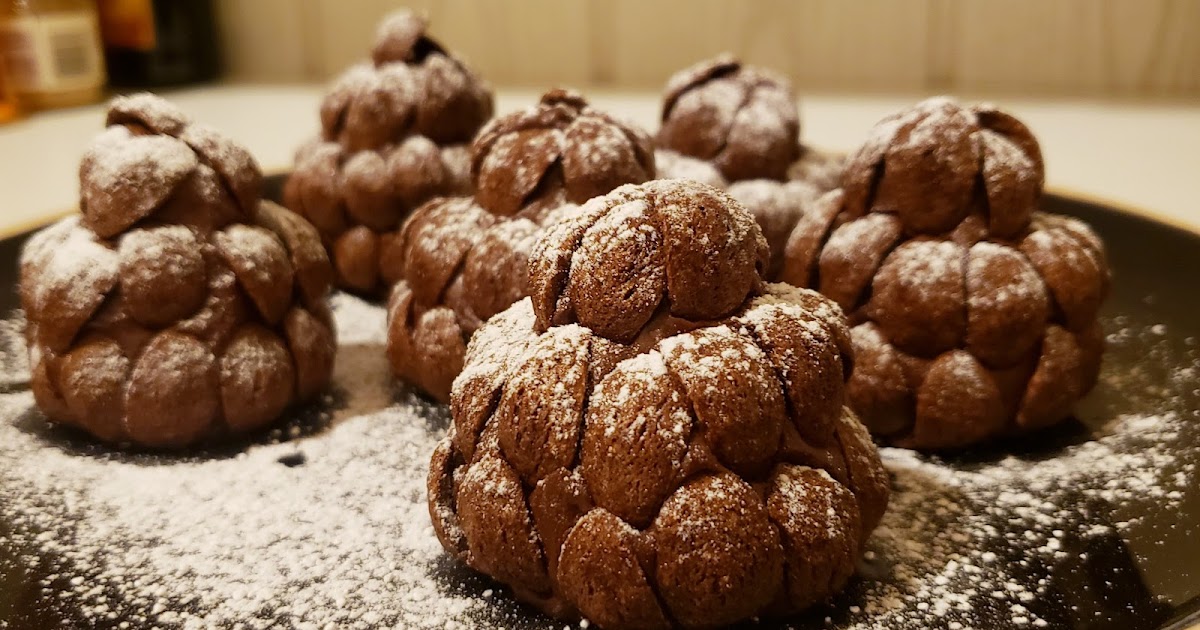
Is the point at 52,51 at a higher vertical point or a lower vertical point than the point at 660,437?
higher

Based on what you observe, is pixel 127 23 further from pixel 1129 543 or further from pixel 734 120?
pixel 1129 543

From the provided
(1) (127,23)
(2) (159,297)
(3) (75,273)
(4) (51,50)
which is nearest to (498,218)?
(2) (159,297)

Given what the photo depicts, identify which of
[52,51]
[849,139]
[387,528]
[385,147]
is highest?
[52,51]

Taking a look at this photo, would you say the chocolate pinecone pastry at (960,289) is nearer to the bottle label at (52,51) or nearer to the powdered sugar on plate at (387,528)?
the powdered sugar on plate at (387,528)

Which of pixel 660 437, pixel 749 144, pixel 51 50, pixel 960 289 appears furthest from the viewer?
pixel 51 50

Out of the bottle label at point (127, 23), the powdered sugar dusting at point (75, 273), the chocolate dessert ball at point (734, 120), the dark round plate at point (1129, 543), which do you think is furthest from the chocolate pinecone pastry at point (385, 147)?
the bottle label at point (127, 23)

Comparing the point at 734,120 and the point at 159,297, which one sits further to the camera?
the point at 734,120
